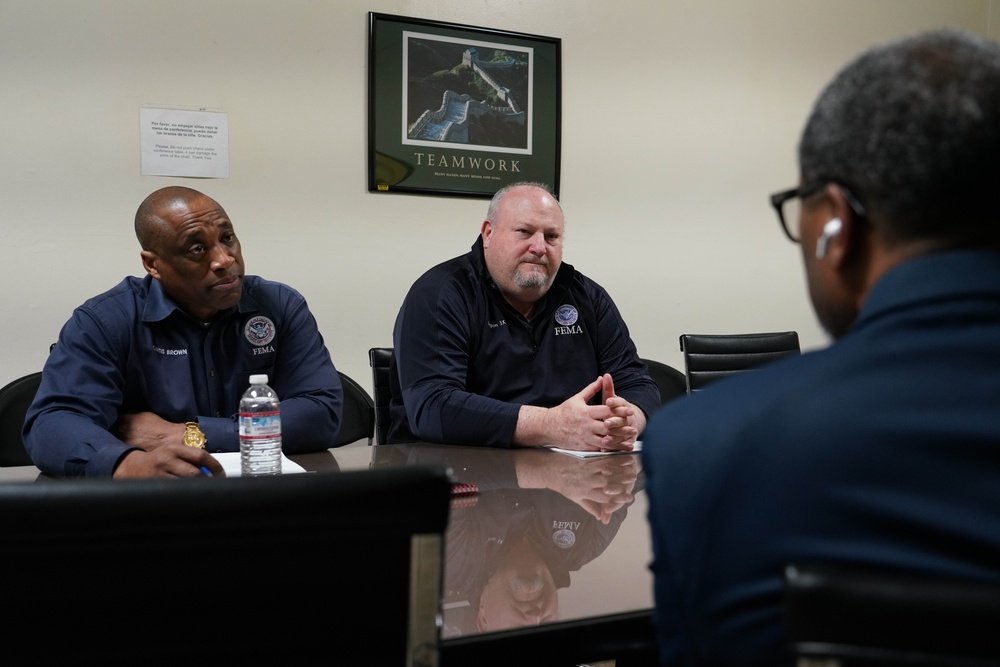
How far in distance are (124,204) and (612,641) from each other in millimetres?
3045

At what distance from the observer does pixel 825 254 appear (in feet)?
2.83

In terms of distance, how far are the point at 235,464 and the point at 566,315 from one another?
122 cm

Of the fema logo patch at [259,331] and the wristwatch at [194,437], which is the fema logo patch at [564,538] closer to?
the wristwatch at [194,437]

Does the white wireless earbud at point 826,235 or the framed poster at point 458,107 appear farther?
the framed poster at point 458,107

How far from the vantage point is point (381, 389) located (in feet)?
9.61

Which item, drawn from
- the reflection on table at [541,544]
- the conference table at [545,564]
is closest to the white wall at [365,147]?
the conference table at [545,564]

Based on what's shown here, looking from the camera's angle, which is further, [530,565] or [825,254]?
[530,565]

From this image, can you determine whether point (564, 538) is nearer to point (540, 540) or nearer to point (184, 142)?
point (540, 540)

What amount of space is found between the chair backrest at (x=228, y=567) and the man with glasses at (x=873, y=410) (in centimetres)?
22

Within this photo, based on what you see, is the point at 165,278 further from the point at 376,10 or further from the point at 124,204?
the point at 376,10

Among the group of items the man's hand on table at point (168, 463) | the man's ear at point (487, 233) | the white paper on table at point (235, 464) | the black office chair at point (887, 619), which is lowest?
the white paper on table at point (235, 464)

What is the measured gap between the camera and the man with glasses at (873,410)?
0.67 metres

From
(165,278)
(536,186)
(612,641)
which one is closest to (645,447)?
(612,641)

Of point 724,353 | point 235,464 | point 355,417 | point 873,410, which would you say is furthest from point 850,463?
point 724,353
